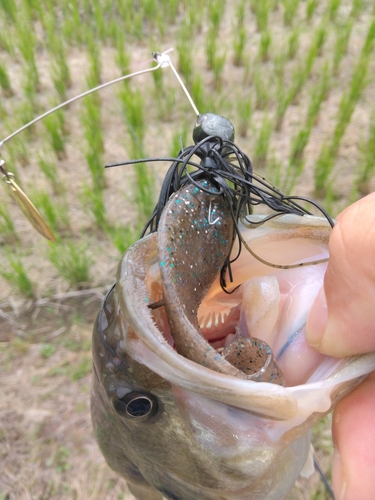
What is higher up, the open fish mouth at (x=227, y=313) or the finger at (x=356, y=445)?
the open fish mouth at (x=227, y=313)

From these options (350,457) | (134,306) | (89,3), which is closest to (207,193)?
(134,306)

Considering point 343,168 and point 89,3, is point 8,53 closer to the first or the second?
point 89,3

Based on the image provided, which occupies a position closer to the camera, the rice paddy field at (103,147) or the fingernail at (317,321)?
the fingernail at (317,321)

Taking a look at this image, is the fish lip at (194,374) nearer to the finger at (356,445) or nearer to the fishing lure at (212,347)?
the fishing lure at (212,347)

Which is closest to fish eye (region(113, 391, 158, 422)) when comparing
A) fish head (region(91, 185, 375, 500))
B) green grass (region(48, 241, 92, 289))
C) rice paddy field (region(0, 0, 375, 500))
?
fish head (region(91, 185, 375, 500))

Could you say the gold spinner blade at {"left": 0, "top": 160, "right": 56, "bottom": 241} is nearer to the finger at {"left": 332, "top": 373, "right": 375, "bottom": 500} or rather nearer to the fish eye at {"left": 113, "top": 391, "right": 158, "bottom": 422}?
the fish eye at {"left": 113, "top": 391, "right": 158, "bottom": 422}

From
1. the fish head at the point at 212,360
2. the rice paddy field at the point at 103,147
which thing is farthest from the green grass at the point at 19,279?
the fish head at the point at 212,360

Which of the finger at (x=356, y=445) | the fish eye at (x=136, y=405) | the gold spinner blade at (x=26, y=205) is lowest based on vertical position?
the finger at (x=356, y=445)

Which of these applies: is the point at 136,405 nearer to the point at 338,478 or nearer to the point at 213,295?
the point at 213,295
